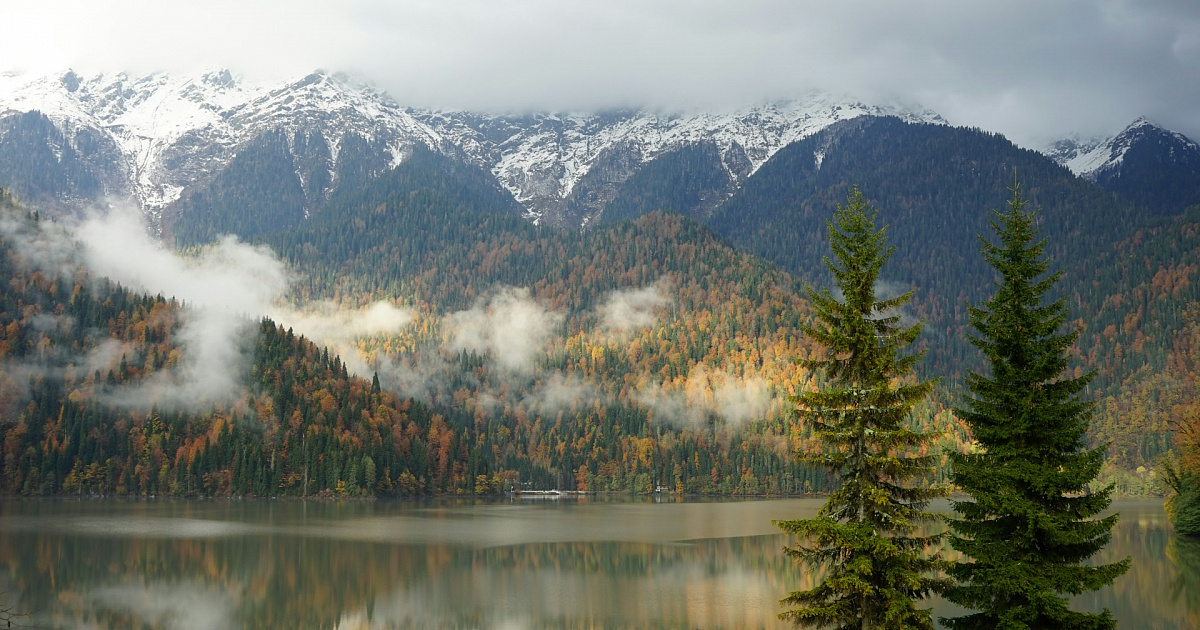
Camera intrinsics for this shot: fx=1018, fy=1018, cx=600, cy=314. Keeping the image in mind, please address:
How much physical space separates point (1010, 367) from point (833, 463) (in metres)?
5.88

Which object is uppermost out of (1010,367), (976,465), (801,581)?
(1010,367)

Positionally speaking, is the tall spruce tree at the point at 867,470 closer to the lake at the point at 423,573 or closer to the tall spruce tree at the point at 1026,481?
the tall spruce tree at the point at 1026,481

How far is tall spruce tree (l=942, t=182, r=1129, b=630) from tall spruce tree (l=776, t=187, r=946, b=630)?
5.40ft

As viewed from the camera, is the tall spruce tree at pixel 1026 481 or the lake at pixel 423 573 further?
the lake at pixel 423 573

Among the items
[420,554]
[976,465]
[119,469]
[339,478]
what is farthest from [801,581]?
[119,469]

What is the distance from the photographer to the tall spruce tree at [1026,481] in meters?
27.8

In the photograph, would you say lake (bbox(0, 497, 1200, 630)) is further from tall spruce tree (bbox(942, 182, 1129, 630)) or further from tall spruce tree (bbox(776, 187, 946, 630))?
tall spruce tree (bbox(776, 187, 946, 630))

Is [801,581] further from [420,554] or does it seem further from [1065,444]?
[1065,444]

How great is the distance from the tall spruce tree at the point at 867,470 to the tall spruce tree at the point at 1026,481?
1645 millimetres

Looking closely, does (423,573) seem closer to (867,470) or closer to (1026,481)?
(867,470)

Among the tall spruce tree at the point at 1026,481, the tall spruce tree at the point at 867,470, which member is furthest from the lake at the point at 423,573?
the tall spruce tree at the point at 867,470

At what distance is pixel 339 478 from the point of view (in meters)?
184

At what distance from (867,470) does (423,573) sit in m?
57.3

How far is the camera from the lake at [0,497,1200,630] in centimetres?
6053
